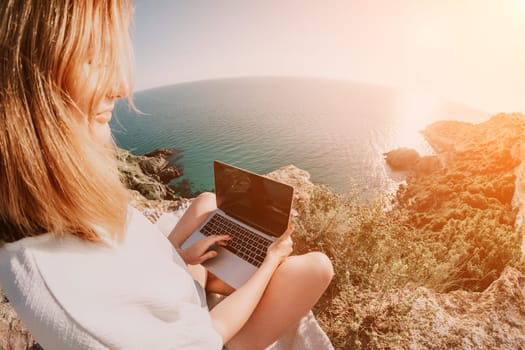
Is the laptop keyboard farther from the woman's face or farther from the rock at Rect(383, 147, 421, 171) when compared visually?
the rock at Rect(383, 147, 421, 171)

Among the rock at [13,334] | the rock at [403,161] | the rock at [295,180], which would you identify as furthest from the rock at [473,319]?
the rock at [403,161]

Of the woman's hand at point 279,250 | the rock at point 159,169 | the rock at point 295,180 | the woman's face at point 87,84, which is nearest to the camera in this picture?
the woman's face at point 87,84

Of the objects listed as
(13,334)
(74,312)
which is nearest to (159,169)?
(13,334)

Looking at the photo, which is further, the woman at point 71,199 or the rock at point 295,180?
the rock at point 295,180

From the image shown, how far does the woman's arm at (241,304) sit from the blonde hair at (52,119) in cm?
83

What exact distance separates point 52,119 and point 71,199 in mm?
261

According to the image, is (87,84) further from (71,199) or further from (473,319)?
(473,319)

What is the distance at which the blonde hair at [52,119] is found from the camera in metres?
0.63

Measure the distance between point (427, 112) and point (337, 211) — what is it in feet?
323

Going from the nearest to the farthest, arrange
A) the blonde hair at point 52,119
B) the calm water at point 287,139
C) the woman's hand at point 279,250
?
the blonde hair at point 52,119 < the woman's hand at point 279,250 < the calm water at point 287,139

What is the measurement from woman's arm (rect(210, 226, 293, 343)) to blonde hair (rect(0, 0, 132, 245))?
83 cm

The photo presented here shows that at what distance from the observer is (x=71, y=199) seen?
762mm

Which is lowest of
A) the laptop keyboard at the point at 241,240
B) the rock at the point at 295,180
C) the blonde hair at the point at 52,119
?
the rock at the point at 295,180

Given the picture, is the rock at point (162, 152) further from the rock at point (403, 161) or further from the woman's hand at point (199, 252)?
the rock at point (403, 161)
